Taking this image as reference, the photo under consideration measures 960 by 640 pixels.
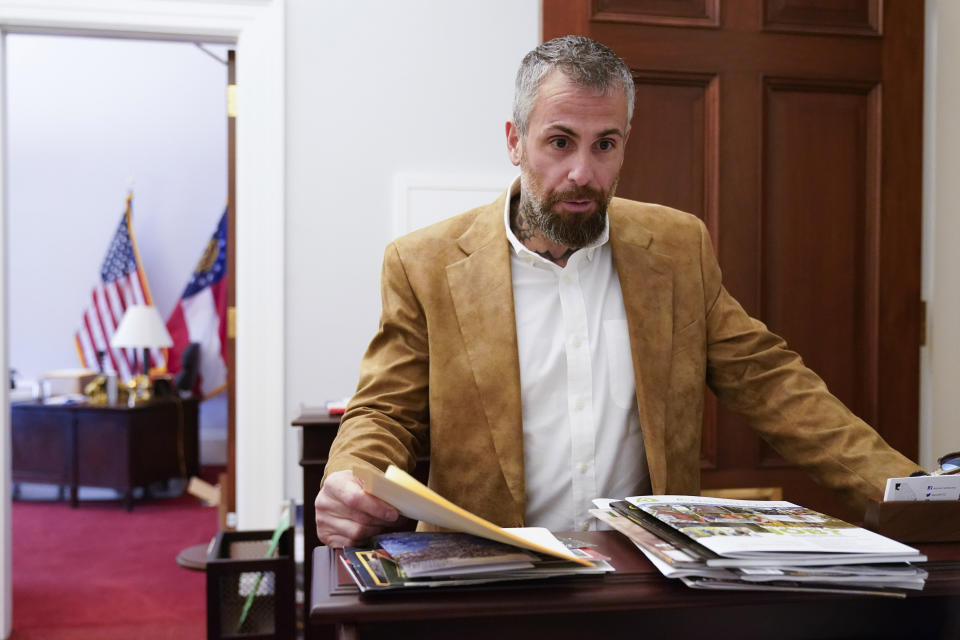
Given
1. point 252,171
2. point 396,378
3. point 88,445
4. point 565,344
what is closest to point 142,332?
point 88,445

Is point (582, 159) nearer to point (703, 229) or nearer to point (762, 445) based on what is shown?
point (703, 229)

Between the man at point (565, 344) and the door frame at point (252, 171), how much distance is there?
1.41 m

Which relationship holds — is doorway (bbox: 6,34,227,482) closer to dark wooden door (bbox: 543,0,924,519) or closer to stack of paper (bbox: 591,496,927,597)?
dark wooden door (bbox: 543,0,924,519)

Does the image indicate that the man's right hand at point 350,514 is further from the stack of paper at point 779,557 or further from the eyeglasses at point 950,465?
the eyeglasses at point 950,465

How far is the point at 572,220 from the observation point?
1.54 meters

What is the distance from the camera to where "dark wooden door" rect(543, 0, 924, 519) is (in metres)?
2.41

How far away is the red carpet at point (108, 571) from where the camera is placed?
3584 mm

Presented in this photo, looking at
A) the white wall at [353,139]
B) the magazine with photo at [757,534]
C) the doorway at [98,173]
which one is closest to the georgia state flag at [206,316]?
the doorway at [98,173]

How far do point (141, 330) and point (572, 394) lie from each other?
532cm

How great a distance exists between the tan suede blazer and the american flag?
574cm

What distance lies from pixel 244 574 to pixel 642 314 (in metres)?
1.58

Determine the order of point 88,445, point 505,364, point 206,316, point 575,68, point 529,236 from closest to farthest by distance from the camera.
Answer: point 575,68, point 505,364, point 529,236, point 88,445, point 206,316

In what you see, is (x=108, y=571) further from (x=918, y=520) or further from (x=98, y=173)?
(x=918, y=520)

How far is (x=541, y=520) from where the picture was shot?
5.34 ft
